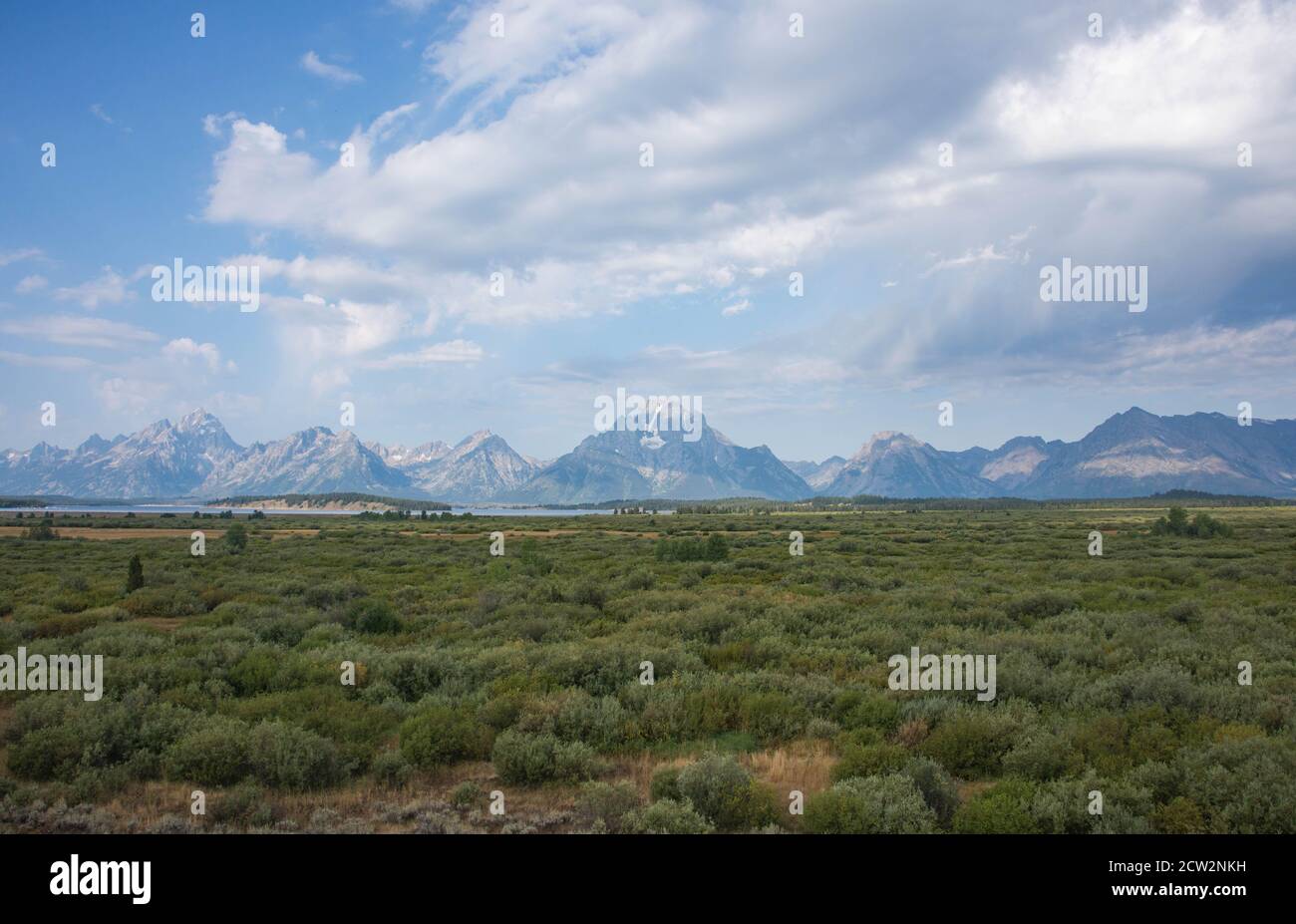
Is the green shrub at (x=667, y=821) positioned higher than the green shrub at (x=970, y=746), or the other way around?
the green shrub at (x=667, y=821)

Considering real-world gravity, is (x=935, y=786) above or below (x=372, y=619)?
above

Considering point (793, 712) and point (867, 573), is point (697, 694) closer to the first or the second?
point (793, 712)

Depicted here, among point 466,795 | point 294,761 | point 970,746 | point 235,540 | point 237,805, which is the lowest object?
point 235,540

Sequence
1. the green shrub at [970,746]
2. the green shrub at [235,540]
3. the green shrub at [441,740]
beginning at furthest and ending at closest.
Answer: the green shrub at [235,540]
the green shrub at [441,740]
the green shrub at [970,746]

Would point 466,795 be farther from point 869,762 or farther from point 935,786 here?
point 935,786

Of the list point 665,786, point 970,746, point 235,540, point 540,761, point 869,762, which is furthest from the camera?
point 235,540

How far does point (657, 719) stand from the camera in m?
11.1

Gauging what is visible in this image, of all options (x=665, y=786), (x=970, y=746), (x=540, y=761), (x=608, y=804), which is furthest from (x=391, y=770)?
(x=970, y=746)

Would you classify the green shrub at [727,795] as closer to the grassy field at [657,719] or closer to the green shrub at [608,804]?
the grassy field at [657,719]

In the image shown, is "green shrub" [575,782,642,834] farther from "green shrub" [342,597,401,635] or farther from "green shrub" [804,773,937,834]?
"green shrub" [342,597,401,635]

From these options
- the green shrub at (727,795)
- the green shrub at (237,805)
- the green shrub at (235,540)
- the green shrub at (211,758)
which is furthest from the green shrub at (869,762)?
the green shrub at (235,540)

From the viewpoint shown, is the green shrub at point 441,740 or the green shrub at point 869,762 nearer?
the green shrub at point 869,762

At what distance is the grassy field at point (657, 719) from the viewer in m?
7.86
